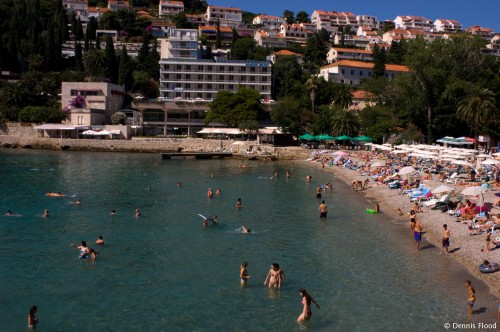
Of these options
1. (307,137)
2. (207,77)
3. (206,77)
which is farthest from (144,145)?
(207,77)

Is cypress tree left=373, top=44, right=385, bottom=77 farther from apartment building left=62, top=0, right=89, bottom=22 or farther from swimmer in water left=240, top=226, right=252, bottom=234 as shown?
apartment building left=62, top=0, right=89, bottom=22

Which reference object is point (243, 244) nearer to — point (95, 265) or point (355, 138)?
point (95, 265)

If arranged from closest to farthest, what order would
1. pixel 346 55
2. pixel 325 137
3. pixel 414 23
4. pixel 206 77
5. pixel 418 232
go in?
pixel 418 232
pixel 325 137
pixel 206 77
pixel 346 55
pixel 414 23

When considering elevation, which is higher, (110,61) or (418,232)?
(110,61)

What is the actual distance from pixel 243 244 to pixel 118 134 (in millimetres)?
58205

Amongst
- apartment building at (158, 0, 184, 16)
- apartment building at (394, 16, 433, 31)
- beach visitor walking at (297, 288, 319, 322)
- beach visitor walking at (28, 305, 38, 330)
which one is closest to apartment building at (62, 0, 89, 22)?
apartment building at (158, 0, 184, 16)

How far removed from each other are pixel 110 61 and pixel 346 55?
6247 cm

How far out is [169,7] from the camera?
176 m

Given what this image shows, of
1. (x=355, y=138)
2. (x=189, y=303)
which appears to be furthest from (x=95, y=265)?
(x=355, y=138)

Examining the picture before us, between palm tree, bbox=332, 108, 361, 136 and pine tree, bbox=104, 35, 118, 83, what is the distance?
48.1 metres

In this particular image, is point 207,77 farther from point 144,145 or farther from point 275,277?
point 275,277

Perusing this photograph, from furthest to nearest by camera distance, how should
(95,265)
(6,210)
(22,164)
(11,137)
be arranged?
1. (11,137)
2. (22,164)
3. (6,210)
4. (95,265)

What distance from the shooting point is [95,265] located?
20.2 meters

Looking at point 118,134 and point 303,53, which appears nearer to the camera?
point 118,134
